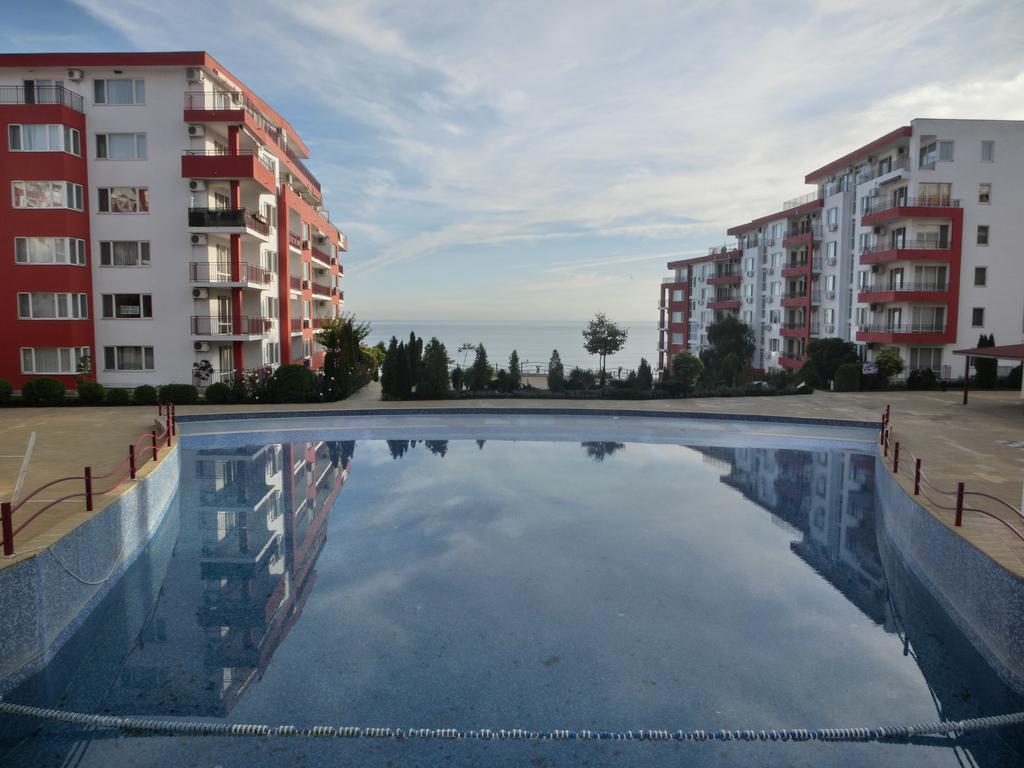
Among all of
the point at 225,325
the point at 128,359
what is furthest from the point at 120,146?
the point at 128,359

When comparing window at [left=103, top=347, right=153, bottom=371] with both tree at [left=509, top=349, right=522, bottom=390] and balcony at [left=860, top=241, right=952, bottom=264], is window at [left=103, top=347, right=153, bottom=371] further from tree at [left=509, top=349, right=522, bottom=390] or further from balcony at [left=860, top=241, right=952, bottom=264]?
balcony at [left=860, top=241, right=952, bottom=264]

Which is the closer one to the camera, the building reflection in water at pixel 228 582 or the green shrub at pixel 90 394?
the building reflection in water at pixel 228 582

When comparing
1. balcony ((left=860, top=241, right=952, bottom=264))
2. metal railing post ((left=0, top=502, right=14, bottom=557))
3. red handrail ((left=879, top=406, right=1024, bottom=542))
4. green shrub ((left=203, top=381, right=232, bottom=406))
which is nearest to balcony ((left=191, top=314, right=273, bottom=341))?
green shrub ((left=203, top=381, right=232, bottom=406))

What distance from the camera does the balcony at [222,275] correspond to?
29328 mm

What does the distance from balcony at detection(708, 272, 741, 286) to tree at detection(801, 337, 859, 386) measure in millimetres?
25838

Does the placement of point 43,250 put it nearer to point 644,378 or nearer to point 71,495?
point 71,495

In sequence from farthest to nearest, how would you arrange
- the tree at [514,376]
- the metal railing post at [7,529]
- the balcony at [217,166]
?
the tree at [514,376] < the balcony at [217,166] < the metal railing post at [7,529]


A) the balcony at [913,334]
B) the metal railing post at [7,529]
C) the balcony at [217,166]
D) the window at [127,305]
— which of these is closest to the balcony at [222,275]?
the window at [127,305]

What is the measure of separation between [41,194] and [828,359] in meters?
39.3

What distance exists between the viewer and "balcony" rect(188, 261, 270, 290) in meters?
29.3

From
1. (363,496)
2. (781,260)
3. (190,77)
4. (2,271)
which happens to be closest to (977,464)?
(363,496)

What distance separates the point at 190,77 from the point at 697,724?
3095 cm

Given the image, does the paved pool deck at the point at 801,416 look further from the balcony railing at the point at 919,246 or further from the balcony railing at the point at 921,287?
the balcony railing at the point at 919,246

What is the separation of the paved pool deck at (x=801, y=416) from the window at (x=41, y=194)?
8826mm
